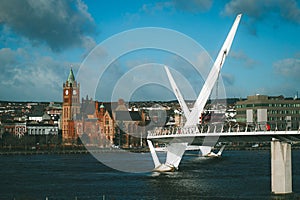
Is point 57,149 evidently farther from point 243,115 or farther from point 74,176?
point 74,176

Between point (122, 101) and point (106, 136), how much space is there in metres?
23.4

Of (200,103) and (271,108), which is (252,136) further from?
(271,108)

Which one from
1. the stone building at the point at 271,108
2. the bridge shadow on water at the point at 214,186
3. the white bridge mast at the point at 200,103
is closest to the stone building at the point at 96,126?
the stone building at the point at 271,108

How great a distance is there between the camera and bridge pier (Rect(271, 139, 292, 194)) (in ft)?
128

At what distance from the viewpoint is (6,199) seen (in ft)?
143

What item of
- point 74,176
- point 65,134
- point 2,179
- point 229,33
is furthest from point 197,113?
point 65,134

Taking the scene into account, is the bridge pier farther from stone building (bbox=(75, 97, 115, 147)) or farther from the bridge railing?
stone building (bbox=(75, 97, 115, 147))

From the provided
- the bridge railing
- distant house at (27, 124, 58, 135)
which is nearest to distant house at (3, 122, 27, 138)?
distant house at (27, 124, 58, 135)

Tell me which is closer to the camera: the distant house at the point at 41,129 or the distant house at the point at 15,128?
the distant house at the point at 15,128

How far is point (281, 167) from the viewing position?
39000 millimetres

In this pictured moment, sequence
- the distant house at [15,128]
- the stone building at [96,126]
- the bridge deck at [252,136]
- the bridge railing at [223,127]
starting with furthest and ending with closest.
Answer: the distant house at [15,128] < the stone building at [96,126] < the bridge railing at [223,127] < the bridge deck at [252,136]

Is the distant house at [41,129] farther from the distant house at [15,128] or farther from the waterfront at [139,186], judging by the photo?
the waterfront at [139,186]

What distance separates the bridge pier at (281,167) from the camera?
1537 inches

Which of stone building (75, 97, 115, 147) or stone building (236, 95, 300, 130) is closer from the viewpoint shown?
stone building (236, 95, 300, 130)
